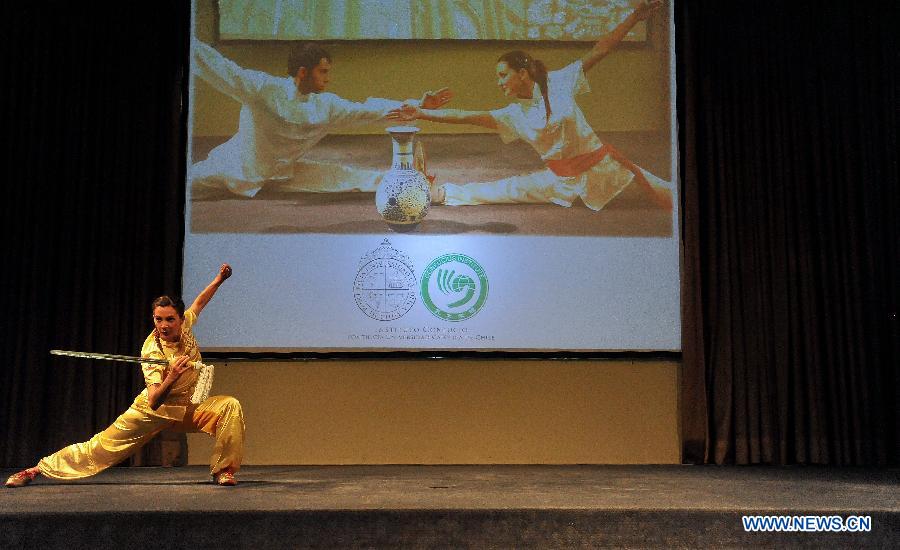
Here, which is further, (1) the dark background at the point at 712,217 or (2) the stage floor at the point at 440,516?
(1) the dark background at the point at 712,217

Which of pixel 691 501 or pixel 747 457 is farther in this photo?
pixel 747 457

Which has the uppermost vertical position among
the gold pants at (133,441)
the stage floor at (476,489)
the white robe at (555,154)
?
the white robe at (555,154)

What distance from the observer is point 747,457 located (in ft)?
Result: 16.3

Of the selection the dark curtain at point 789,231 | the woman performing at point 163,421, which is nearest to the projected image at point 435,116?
the dark curtain at point 789,231

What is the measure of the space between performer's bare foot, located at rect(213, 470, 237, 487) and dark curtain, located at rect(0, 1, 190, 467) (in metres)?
1.36

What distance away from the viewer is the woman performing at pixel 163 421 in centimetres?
374

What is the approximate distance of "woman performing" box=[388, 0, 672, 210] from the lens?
4984 millimetres

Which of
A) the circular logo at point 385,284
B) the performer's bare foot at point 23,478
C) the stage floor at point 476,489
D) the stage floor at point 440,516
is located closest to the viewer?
A: the stage floor at point 440,516

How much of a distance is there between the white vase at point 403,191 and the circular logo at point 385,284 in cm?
16

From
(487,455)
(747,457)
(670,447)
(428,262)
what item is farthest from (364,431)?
(747,457)

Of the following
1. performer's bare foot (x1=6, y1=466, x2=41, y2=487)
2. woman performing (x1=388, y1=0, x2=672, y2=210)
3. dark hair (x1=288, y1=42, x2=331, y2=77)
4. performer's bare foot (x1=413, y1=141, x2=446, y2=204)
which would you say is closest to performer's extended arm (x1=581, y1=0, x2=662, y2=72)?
woman performing (x1=388, y1=0, x2=672, y2=210)

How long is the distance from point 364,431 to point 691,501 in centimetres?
224

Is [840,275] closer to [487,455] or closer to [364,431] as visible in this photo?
[487,455]

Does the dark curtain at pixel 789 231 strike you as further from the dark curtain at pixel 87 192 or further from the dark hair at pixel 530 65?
the dark curtain at pixel 87 192
